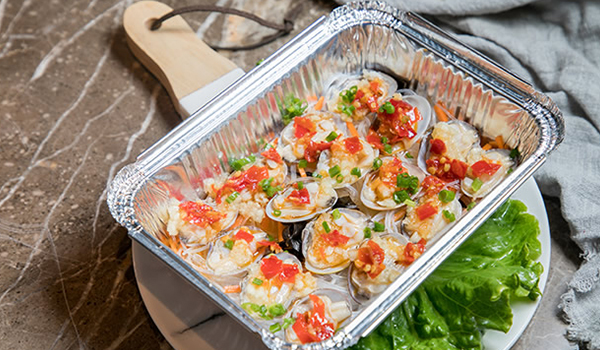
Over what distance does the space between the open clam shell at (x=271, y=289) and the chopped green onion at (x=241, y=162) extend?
1.61 feet

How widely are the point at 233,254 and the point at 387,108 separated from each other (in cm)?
90

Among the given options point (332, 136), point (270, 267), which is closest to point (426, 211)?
point (332, 136)

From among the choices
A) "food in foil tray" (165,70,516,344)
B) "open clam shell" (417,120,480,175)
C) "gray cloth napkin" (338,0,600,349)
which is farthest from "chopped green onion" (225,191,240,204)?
"gray cloth napkin" (338,0,600,349)

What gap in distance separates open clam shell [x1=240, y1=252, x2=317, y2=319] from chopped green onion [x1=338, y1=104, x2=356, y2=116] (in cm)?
78

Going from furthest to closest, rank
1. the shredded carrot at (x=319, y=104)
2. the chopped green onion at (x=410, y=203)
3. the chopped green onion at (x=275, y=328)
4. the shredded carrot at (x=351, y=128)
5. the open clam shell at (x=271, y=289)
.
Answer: the shredded carrot at (x=319, y=104)
the shredded carrot at (x=351, y=128)
the chopped green onion at (x=410, y=203)
the open clam shell at (x=271, y=289)
the chopped green onion at (x=275, y=328)

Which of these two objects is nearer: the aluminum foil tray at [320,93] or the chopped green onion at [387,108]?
the aluminum foil tray at [320,93]

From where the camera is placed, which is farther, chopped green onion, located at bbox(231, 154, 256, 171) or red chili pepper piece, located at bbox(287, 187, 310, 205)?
chopped green onion, located at bbox(231, 154, 256, 171)

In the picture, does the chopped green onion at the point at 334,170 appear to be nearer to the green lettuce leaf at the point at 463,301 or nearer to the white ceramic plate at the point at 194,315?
the green lettuce leaf at the point at 463,301

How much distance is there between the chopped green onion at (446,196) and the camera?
103 inches

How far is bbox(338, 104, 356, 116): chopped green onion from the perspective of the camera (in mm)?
2959

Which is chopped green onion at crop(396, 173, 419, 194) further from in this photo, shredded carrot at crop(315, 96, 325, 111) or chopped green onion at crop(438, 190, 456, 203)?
shredded carrot at crop(315, 96, 325, 111)

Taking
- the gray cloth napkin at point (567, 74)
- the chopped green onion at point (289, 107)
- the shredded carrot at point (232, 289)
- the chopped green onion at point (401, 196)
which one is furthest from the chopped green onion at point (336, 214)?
the gray cloth napkin at point (567, 74)

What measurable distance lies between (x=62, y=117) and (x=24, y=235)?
2.23 ft

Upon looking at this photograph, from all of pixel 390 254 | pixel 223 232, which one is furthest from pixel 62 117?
pixel 390 254
